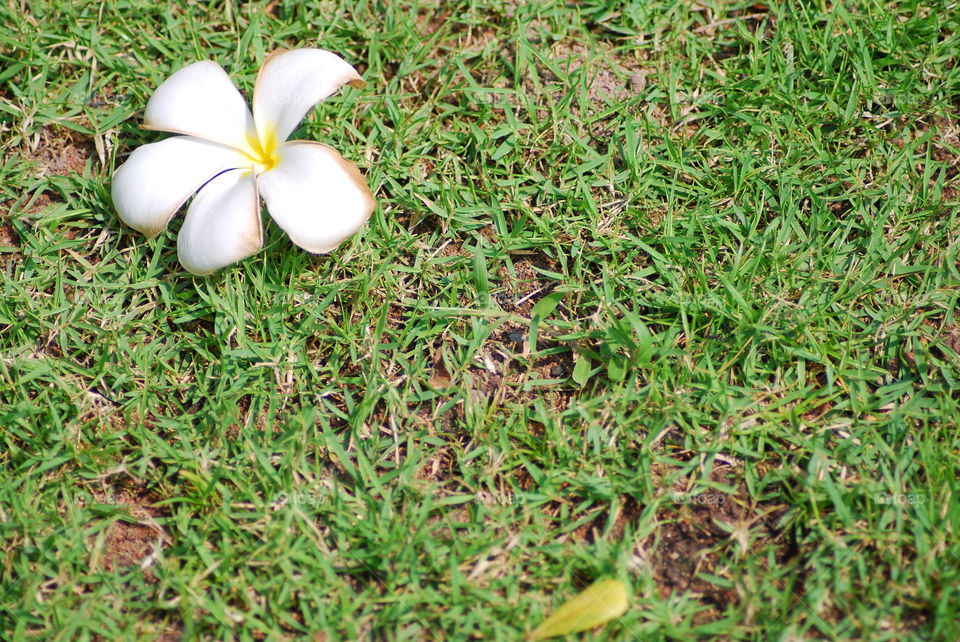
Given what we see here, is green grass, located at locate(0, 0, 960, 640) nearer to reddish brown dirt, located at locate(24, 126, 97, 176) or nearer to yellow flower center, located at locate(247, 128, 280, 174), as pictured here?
reddish brown dirt, located at locate(24, 126, 97, 176)

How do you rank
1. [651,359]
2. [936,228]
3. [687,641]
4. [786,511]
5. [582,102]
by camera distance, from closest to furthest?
[687,641] → [786,511] → [651,359] → [936,228] → [582,102]

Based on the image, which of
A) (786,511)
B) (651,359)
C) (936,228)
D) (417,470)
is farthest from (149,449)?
(936,228)

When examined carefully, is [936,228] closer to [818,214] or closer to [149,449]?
[818,214]

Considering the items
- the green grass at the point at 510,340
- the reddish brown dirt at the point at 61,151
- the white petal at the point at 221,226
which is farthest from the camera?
the reddish brown dirt at the point at 61,151

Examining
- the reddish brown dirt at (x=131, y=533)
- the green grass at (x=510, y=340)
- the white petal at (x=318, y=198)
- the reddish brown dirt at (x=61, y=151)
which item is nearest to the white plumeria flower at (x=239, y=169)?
the white petal at (x=318, y=198)

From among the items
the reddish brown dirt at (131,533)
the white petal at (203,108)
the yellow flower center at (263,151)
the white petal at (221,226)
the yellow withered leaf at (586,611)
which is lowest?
the yellow withered leaf at (586,611)

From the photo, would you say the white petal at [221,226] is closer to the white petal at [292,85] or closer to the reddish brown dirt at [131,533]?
the white petal at [292,85]
